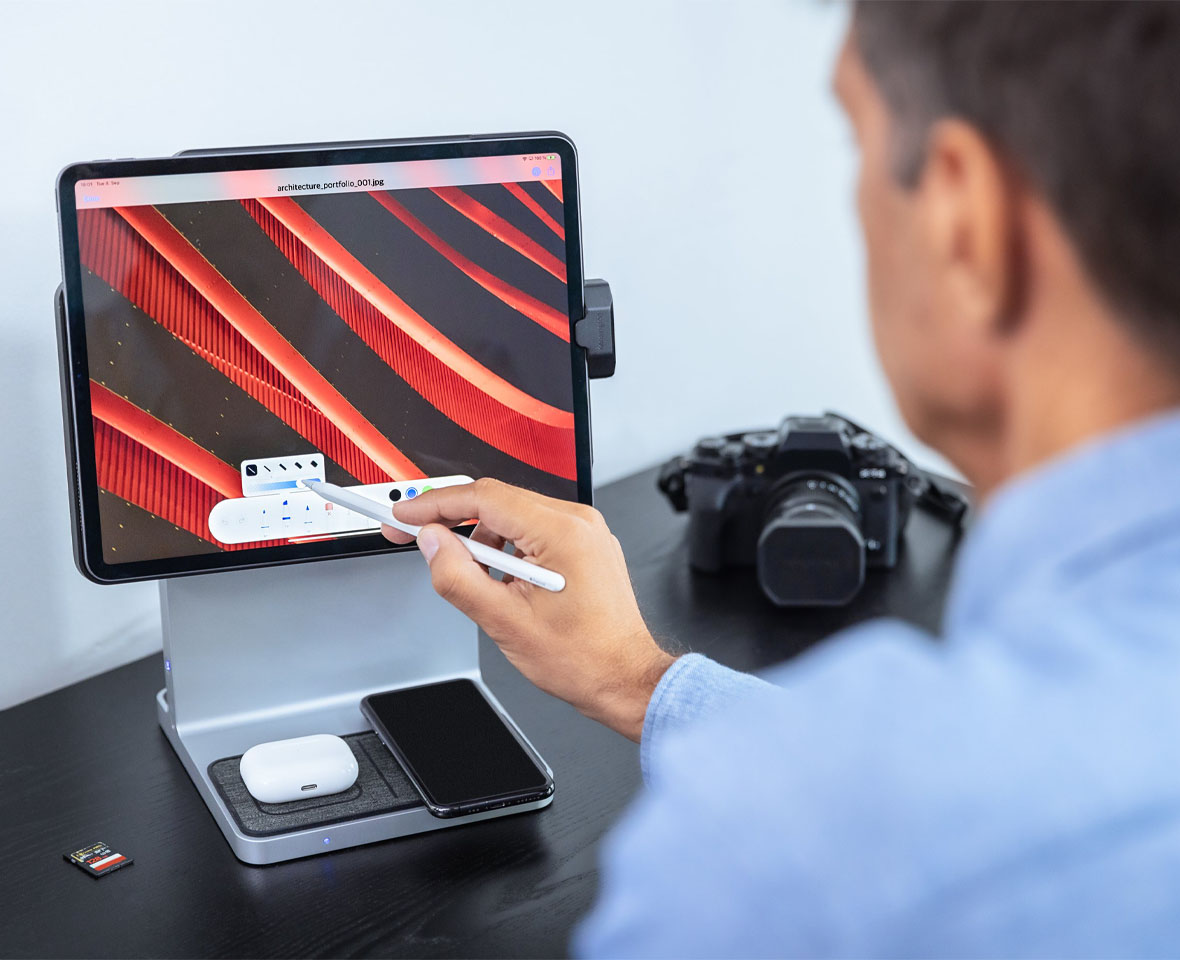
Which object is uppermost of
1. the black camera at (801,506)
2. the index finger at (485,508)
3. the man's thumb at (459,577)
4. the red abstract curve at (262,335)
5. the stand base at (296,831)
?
the red abstract curve at (262,335)

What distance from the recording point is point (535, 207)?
801 millimetres

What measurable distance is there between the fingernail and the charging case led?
138 millimetres

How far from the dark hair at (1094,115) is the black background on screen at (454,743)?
514mm

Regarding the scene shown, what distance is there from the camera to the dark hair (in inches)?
13.7

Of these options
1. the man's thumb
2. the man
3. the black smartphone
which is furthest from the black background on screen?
the man

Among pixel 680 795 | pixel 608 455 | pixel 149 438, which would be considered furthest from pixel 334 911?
pixel 608 455

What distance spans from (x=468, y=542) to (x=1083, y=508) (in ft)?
1.43

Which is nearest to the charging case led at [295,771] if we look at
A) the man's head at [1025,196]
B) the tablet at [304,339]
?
the tablet at [304,339]

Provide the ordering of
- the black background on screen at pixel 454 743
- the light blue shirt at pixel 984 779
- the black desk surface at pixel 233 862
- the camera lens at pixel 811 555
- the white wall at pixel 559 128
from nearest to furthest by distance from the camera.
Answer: the light blue shirt at pixel 984 779 → the black desk surface at pixel 233 862 → the black background on screen at pixel 454 743 → the white wall at pixel 559 128 → the camera lens at pixel 811 555

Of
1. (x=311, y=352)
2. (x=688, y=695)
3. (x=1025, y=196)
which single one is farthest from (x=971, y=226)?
(x=311, y=352)

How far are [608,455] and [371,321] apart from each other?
1.90 feet

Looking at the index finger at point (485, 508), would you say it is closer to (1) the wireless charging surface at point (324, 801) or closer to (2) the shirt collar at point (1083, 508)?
(1) the wireless charging surface at point (324, 801)

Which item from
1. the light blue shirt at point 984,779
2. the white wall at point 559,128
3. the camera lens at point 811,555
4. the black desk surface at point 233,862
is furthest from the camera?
the camera lens at point 811,555

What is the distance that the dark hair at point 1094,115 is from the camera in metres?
0.35
